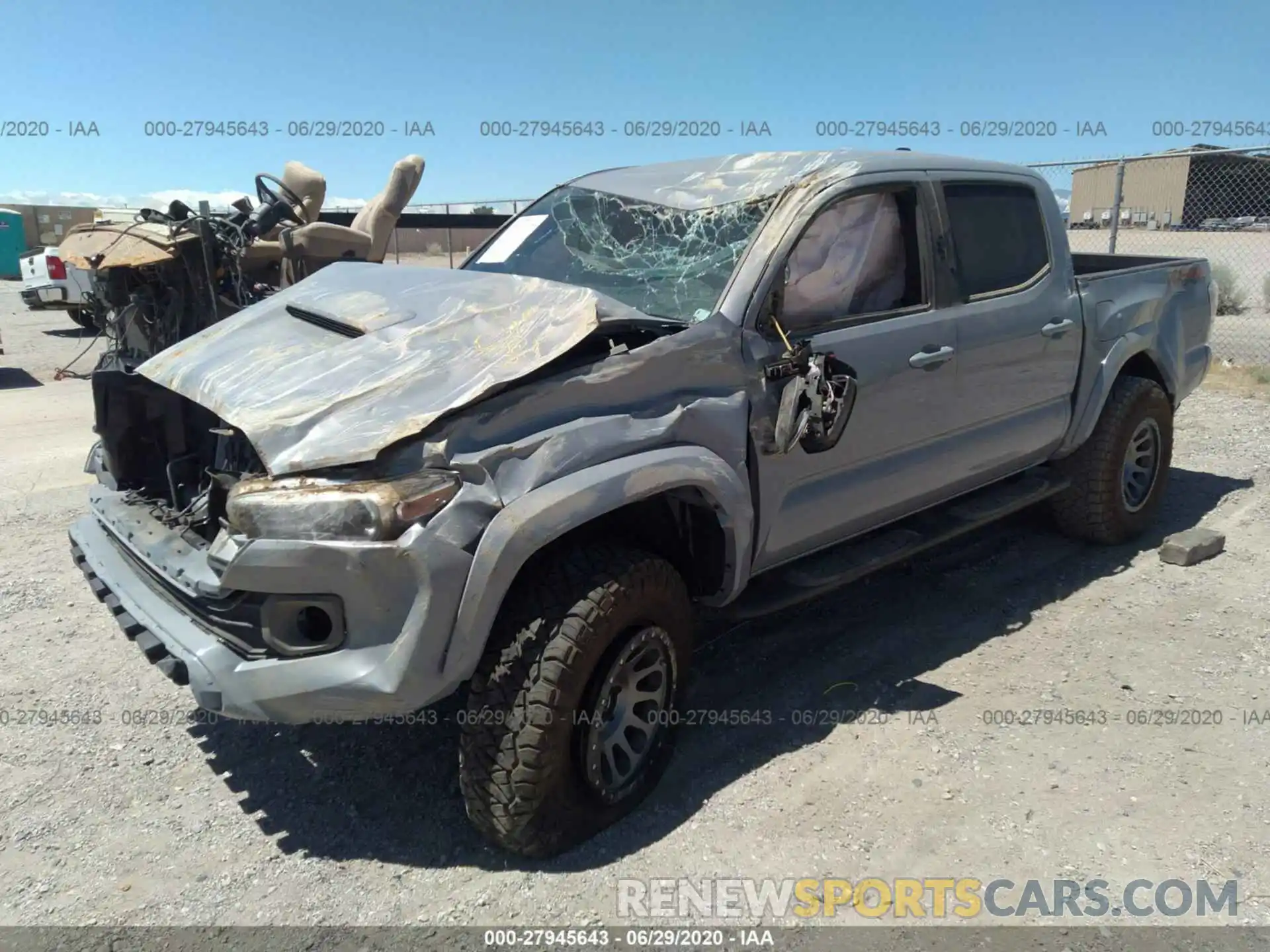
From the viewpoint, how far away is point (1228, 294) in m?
15.4

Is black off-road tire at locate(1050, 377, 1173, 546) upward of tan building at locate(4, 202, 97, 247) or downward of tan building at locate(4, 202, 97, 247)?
downward

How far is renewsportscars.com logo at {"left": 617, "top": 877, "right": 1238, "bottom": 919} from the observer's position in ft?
8.60

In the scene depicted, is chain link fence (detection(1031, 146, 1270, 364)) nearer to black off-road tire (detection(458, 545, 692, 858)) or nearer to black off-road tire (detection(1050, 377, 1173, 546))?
black off-road tire (detection(1050, 377, 1173, 546))

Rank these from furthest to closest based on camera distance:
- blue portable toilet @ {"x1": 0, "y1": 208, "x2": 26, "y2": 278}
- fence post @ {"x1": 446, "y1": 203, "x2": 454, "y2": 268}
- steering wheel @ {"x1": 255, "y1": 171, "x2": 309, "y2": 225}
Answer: blue portable toilet @ {"x1": 0, "y1": 208, "x2": 26, "y2": 278}
fence post @ {"x1": 446, "y1": 203, "x2": 454, "y2": 268}
steering wheel @ {"x1": 255, "y1": 171, "x2": 309, "y2": 225}

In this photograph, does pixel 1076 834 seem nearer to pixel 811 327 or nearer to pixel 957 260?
pixel 811 327

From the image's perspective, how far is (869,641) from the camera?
165 inches

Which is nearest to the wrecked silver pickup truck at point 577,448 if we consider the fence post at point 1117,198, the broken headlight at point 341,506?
the broken headlight at point 341,506

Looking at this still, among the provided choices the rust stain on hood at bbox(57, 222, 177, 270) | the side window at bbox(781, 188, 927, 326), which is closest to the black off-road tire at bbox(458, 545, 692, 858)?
the side window at bbox(781, 188, 927, 326)

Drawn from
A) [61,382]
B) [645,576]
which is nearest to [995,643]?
[645,576]

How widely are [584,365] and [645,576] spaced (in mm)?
662

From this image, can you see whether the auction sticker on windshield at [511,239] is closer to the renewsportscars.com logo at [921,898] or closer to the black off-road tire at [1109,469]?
the renewsportscars.com logo at [921,898]

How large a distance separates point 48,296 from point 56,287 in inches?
7.4

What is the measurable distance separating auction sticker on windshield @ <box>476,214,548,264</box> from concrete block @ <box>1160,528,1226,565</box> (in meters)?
3.76

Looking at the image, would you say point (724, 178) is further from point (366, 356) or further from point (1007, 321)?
point (366, 356)
